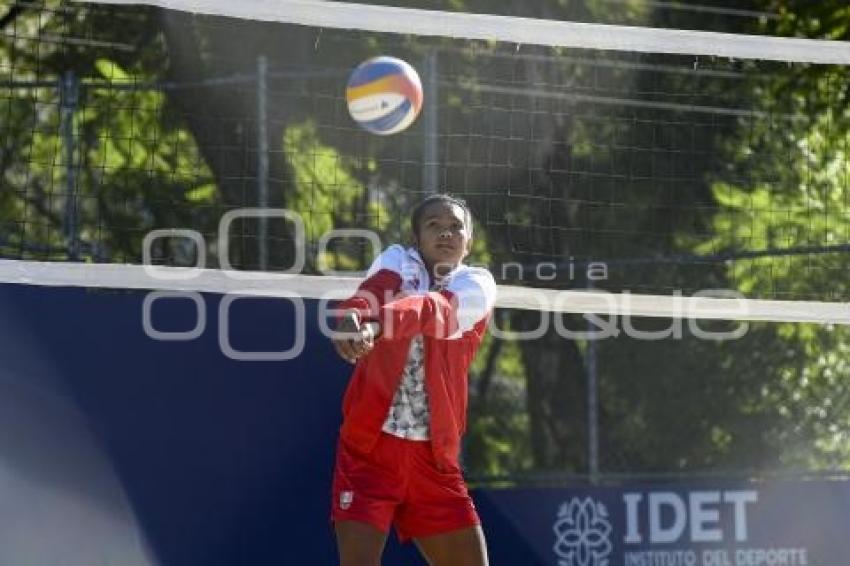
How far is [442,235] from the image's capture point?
6828 millimetres

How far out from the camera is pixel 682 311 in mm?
9211

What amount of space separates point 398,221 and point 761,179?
3725 millimetres

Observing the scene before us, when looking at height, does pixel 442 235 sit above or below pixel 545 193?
below

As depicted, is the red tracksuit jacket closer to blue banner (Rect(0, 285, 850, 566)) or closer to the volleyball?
the volleyball

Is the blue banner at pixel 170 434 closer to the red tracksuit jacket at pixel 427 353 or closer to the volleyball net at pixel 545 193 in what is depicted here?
the volleyball net at pixel 545 193

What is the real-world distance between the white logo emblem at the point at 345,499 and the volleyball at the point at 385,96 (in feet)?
6.08

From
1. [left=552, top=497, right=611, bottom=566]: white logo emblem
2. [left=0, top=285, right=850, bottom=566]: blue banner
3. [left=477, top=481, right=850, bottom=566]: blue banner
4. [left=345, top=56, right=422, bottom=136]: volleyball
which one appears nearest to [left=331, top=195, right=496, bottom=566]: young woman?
[left=345, top=56, right=422, bottom=136]: volleyball

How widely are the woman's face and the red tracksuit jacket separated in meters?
0.05

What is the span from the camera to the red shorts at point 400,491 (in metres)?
6.71

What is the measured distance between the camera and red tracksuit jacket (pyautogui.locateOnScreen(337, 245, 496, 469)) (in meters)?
6.68

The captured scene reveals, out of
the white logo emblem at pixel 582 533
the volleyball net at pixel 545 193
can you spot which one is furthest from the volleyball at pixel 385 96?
the white logo emblem at pixel 582 533

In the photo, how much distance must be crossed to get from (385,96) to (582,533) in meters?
2.90

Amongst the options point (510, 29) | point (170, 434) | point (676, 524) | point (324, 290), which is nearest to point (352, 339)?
point (324, 290)

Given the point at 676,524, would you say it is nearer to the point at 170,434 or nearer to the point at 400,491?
the point at 170,434
